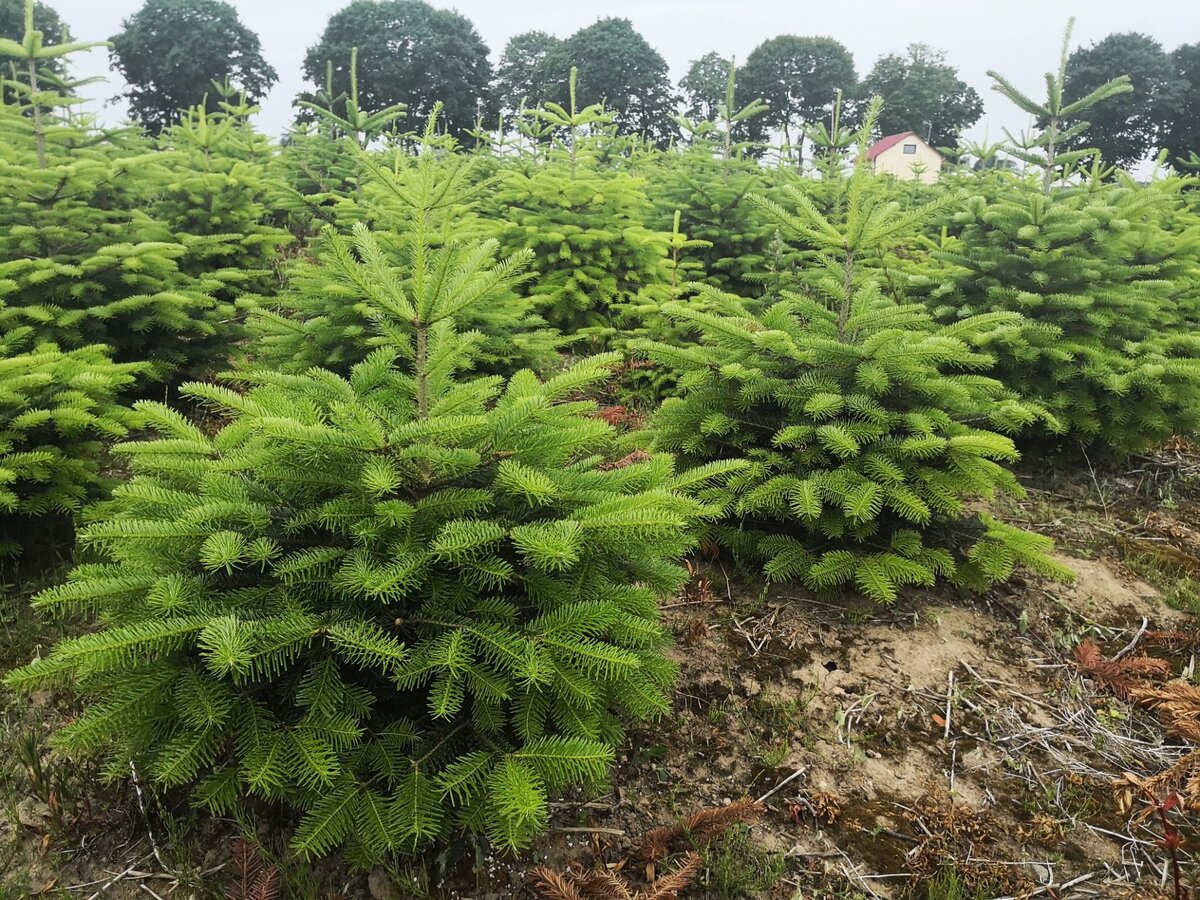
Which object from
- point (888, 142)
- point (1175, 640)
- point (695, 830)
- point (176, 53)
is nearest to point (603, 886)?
point (695, 830)

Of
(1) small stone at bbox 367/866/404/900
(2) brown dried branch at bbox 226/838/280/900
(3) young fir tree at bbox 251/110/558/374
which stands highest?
(3) young fir tree at bbox 251/110/558/374

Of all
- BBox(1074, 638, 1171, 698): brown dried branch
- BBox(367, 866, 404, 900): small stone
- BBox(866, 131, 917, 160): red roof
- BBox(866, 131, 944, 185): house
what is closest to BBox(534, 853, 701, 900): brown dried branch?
BBox(367, 866, 404, 900): small stone

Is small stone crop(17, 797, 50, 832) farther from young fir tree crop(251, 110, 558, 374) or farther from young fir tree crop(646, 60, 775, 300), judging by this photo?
young fir tree crop(646, 60, 775, 300)

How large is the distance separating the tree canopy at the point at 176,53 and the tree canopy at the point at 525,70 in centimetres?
1285

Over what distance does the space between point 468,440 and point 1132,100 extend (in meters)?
43.0

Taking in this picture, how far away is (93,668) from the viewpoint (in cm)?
189

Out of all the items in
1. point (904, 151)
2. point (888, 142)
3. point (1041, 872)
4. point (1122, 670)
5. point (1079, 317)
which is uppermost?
point (888, 142)

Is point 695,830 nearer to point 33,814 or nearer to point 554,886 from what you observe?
point 554,886

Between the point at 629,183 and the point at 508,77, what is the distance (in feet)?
133

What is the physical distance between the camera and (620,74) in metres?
37.4

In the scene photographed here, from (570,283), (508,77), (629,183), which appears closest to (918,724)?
(570,283)

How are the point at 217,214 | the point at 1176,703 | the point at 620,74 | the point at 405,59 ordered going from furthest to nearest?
the point at 620,74, the point at 405,59, the point at 217,214, the point at 1176,703

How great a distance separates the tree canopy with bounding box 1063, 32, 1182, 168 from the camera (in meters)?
32.0

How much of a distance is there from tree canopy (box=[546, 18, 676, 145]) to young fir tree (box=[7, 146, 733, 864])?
Answer: 125 ft
